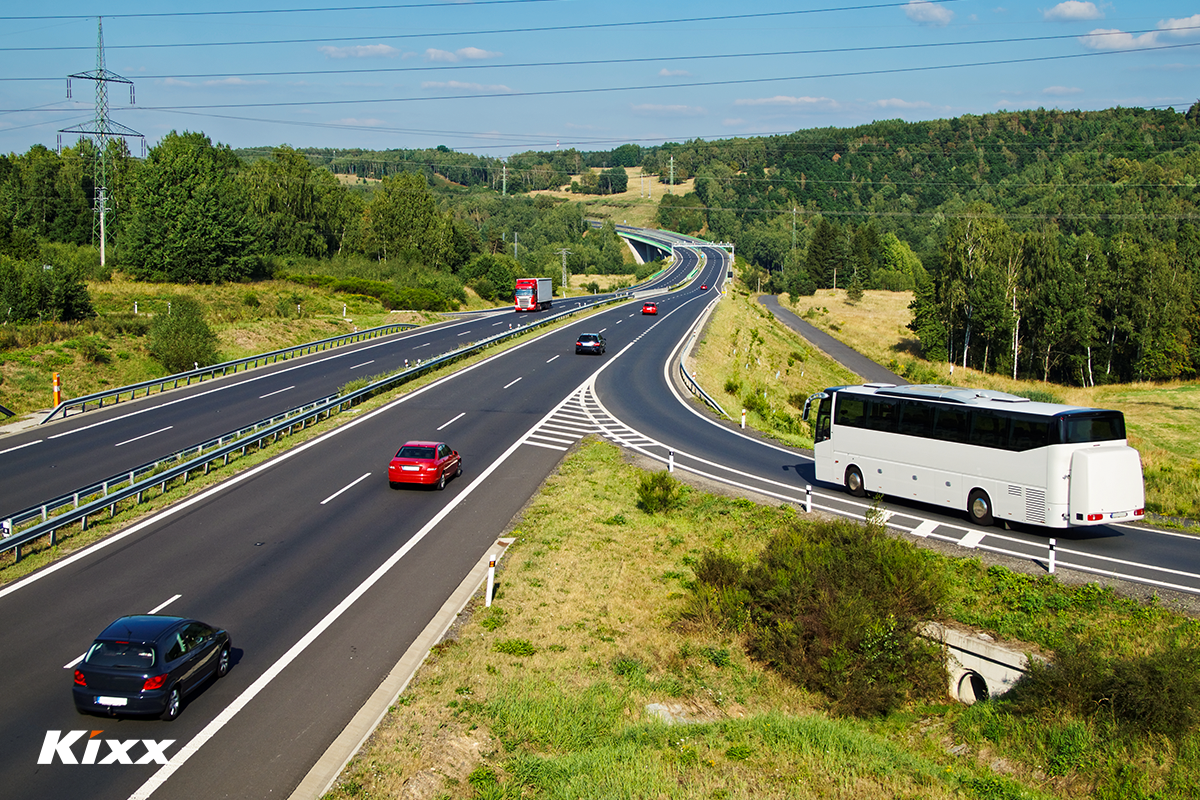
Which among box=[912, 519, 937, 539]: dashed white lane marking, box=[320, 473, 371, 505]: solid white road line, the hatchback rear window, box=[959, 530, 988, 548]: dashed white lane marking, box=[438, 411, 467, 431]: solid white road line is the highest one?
the hatchback rear window

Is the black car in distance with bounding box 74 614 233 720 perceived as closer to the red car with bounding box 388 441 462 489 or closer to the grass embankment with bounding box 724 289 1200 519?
the red car with bounding box 388 441 462 489

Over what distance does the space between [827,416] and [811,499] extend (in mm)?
3339

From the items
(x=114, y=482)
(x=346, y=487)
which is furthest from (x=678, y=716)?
(x=114, y=482)

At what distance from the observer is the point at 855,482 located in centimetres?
2742

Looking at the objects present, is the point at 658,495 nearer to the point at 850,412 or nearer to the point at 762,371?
the point at 850,412

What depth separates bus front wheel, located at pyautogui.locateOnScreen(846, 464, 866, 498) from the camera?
27250 mm

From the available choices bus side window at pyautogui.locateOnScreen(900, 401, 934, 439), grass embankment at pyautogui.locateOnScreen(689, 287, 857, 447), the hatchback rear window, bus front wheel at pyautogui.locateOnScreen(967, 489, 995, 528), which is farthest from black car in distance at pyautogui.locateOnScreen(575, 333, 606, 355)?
the hatchback rear window

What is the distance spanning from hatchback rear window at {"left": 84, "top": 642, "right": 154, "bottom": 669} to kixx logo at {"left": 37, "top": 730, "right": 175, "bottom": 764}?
104 cm

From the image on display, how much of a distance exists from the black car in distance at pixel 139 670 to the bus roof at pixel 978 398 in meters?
20.1

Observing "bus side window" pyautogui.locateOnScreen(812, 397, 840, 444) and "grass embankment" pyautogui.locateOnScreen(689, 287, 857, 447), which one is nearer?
"bus side window" pyautogui.locateOnScreen(812, 397, 840, 444)

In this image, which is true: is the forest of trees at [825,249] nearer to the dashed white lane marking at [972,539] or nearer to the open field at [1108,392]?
the open field at [1108,392]

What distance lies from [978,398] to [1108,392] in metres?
55.8

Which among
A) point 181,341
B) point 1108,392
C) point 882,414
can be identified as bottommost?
point 1108,392

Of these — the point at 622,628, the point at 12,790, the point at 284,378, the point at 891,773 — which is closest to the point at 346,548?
the point at 622,628
